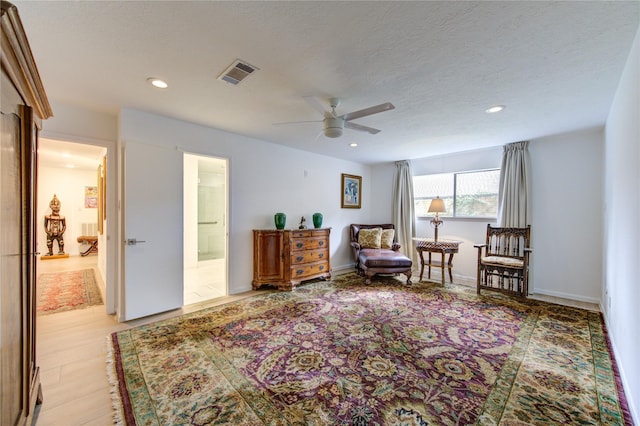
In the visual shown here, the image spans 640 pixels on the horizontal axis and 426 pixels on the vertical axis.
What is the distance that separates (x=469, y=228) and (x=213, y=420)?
486cm

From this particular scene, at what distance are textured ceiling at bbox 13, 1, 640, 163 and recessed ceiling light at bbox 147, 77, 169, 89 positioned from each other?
0.05m

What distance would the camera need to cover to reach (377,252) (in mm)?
4793

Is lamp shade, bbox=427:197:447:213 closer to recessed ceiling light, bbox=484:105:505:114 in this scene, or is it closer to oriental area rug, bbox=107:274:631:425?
oriental area rug, bbox=107:274:631:425

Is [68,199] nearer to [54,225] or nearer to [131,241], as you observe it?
[54,225]

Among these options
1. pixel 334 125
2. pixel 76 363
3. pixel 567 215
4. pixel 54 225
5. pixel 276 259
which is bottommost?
pixel 76 363

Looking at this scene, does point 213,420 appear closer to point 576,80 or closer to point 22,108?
point 22,108

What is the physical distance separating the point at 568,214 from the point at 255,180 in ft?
15.8

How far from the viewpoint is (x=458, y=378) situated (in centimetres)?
193

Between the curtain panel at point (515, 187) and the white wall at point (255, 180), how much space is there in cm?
298

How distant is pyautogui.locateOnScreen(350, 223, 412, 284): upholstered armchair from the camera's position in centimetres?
438

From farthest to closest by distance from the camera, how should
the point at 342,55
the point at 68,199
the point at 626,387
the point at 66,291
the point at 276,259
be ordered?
the point at 68,199
the point at 276,259
the point at 66,291
the point at 342,55
the point at 626,387

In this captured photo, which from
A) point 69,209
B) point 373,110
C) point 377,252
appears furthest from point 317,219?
point 69,209

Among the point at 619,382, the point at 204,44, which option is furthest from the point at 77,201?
the point at 619,382

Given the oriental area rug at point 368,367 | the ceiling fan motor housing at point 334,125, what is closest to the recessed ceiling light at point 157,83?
the ceiling fan motor housing at point 334,125
